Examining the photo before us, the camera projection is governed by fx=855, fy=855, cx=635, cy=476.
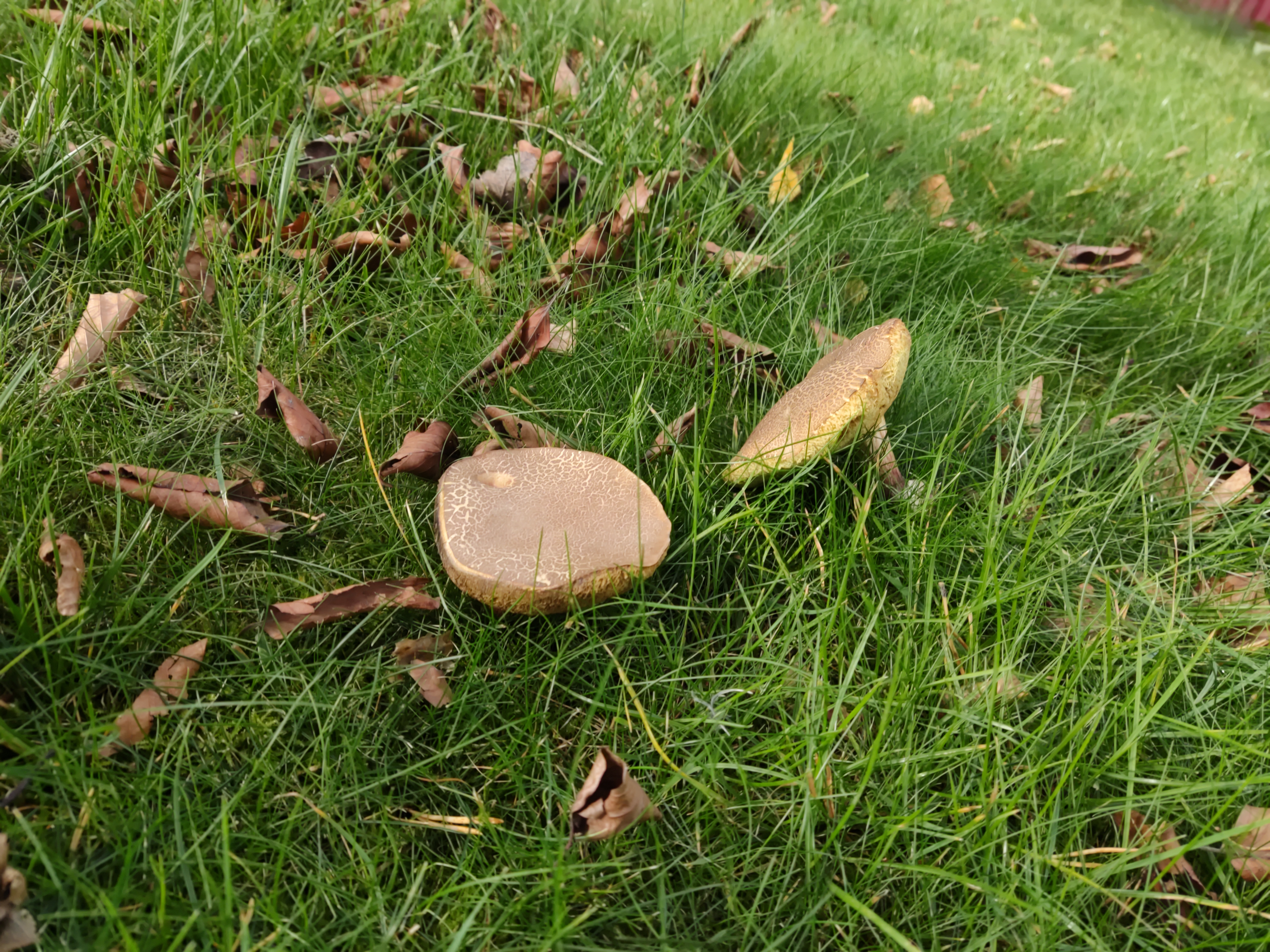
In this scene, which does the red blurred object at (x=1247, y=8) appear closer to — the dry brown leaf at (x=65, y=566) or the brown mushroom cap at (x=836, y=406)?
the brown mushroom cap at (x=836, y=406)

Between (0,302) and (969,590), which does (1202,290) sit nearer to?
(969,590)

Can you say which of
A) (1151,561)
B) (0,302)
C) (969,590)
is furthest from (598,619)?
(0,302)

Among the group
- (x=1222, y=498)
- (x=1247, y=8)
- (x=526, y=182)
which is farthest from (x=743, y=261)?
(x=1247, y=8)

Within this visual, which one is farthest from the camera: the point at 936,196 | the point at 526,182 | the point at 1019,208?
the point at 1019,208

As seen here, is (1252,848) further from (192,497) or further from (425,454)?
(192,497)

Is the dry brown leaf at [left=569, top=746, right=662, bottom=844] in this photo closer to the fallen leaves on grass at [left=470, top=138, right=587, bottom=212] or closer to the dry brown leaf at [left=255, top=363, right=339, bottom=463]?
the dry brown leaf at [left=255, top=363, right=339, bottom=463]

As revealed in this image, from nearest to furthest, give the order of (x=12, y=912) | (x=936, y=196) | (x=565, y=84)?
(x=12, y=912) → (x=565, y=84) → (x=936, y=196)

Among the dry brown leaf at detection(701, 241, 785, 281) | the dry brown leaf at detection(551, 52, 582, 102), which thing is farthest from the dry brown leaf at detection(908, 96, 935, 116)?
the dry brown leaf at detection(701, 241, 785, 281)
